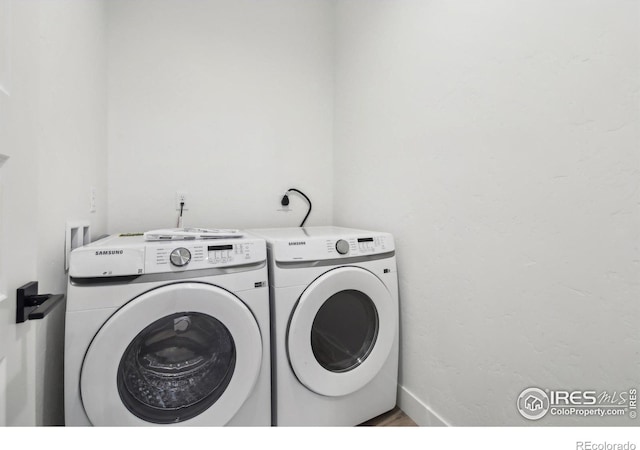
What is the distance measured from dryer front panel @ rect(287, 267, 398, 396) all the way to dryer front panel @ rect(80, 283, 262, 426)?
0.18 m

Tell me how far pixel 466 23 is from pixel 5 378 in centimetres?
156

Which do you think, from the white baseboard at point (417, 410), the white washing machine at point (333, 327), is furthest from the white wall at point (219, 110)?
the white baseboard at point (417, 410)

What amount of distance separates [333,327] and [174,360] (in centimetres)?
60

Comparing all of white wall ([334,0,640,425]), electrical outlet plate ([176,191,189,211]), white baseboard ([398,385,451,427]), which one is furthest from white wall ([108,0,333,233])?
white baseboard ([398,385,451,427])

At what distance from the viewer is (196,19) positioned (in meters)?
1.67

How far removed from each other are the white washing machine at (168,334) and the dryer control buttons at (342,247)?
0.97 ft

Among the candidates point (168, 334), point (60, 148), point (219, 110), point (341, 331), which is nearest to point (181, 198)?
point (219, 110)

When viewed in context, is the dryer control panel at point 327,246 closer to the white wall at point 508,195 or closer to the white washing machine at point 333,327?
the white washing machine at point 333,327

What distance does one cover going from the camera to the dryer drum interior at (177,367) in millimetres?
957

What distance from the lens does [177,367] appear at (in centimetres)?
104

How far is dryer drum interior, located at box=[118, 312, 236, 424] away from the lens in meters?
0.96

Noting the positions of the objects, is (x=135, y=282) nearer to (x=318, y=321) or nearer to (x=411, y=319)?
(x=318, y=321)

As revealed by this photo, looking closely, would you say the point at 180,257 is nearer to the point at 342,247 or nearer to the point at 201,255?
the point at 201,255
